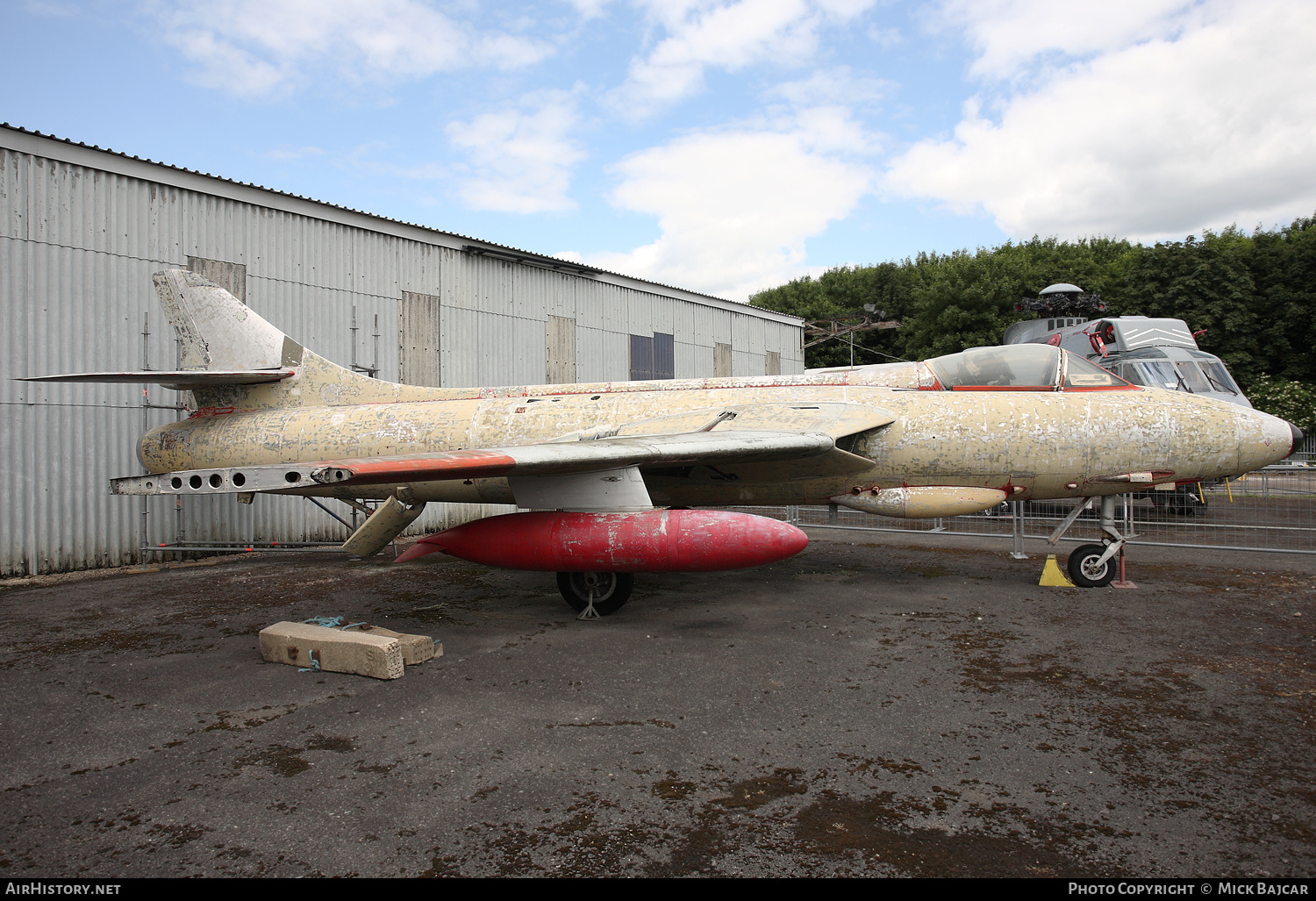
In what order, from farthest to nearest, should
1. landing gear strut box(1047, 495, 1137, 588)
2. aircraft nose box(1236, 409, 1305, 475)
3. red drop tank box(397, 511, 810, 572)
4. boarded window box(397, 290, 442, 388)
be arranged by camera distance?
1. boarded window box(397, 290, 442, 388)
2. landing gear strut box(1047, 495, 1137, 588)
3. aircraft nose box(1236, 409, 1305, 475)
4. red drop tank box(397, 511, 810, 572)

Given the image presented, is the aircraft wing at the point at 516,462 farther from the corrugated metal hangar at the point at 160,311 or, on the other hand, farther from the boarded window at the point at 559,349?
the boarded window at the point at 559,349

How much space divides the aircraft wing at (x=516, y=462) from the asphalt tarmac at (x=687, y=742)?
4.99 ft

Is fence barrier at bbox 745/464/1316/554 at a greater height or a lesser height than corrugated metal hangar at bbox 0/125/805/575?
lesser

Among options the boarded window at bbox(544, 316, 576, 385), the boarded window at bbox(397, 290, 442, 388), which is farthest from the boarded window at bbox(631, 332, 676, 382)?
the boarded window at bbox(397, 290, 442, 388)

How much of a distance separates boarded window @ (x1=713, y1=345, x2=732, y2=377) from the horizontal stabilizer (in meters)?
13.7

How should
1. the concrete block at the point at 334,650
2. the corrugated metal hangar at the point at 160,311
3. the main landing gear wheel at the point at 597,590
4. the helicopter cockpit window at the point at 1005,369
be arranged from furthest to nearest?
the corrugated metal hangar at the point at 160,311 → the helicopter cockpit window at the point at 1005,369 → the main landing gear wheel at the point at 597,590 → the concrete block at the point at 334,650

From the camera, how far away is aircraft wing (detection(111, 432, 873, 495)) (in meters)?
5.02

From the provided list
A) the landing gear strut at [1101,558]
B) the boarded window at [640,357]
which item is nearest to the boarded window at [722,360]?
the boarded window at [640,357]

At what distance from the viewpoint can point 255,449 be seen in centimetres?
828

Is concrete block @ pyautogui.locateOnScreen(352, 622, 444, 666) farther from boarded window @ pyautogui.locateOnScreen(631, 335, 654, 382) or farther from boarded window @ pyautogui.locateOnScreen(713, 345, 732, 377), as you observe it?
boarded window @ pyautogui.locateOnScreen(713, 345, 732, 377)

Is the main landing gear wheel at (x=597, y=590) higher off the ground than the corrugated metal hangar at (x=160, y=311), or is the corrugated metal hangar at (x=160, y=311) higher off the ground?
the corrugated metal hangar at (x=160, y=311)

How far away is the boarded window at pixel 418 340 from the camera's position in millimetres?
13328

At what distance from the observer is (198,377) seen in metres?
8.36

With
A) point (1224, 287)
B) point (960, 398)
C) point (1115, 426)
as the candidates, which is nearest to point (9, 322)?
point (960, 398)
